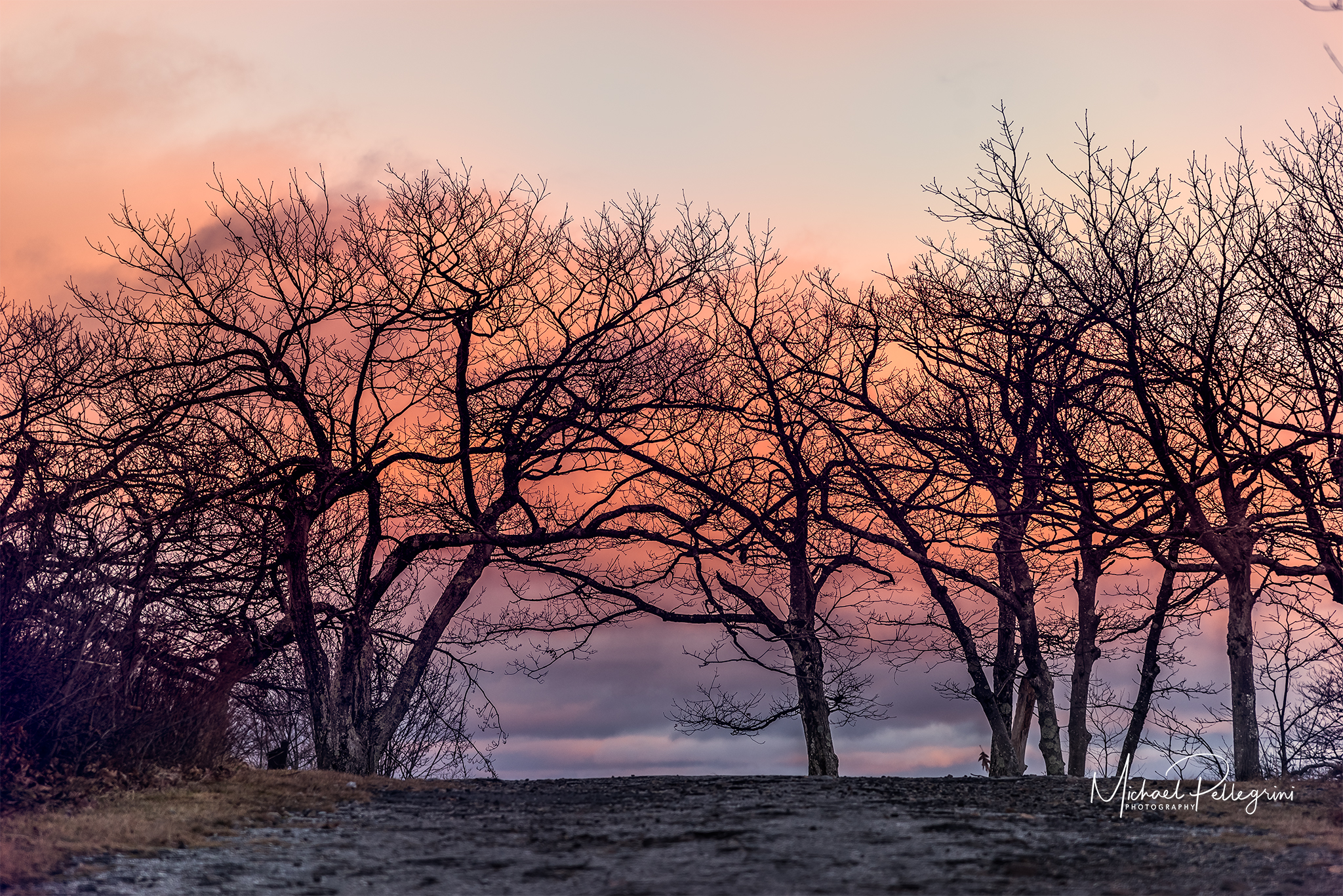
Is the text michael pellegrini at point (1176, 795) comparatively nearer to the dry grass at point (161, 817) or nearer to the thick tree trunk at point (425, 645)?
the dry grass at point (161, 817)

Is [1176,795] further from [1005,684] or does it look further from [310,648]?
[310,648]

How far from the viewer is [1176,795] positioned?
10.9 m

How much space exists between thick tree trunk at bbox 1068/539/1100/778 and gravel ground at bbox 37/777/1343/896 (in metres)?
9.42

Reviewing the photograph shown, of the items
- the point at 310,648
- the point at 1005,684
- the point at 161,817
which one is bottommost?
the point at 161,817

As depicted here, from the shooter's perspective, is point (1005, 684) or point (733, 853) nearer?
point (733, 853)

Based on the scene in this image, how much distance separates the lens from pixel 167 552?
1670 centimetres

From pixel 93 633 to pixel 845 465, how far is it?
11.9 metres

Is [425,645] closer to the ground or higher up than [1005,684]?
higher up

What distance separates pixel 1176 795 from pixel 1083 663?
9.39m

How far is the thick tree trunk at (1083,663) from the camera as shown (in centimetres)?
1967

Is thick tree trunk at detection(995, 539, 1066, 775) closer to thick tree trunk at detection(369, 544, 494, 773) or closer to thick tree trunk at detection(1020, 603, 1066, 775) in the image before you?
thick tree trunk at detection(1020, 603, 1066, 775)

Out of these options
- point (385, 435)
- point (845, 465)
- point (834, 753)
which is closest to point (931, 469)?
point (845, 465)

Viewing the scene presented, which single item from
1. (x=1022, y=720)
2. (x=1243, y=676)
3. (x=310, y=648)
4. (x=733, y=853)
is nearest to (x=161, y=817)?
(x=733, y=853)

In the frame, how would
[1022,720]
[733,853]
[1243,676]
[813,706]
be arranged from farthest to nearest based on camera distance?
1. [1022,720]
2. [813,706]
3. [1243,676]
4. [733,853]
